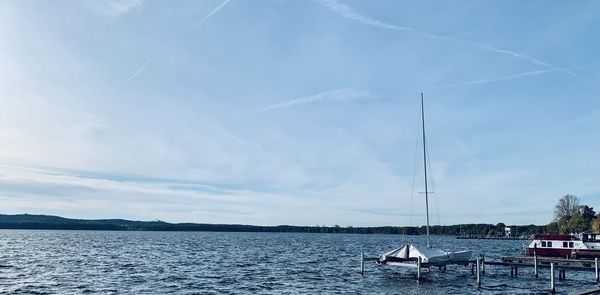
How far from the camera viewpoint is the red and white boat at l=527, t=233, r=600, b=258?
72.6 m

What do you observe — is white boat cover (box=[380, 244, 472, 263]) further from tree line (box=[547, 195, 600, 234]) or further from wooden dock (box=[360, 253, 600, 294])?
tree line (box=[547, 195, 600, 234])

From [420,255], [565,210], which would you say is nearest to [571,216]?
[565,210]

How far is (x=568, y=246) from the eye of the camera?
247 feet

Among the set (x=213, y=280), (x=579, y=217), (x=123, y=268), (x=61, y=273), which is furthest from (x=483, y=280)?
(x=579, y=217)

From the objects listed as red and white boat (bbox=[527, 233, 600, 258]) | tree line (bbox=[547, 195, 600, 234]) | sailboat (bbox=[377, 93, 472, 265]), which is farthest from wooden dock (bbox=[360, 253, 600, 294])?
tree line (bbox=[547, 195, 600, 234])

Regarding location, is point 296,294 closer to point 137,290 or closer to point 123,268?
point 137,290

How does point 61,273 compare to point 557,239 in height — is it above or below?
below

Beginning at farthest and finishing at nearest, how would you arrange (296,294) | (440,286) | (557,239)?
(557,239) → (440,286) → (296,294)

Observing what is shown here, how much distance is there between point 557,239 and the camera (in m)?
76.9

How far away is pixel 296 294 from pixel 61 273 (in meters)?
28.1

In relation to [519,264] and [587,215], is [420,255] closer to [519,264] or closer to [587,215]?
[519,264]

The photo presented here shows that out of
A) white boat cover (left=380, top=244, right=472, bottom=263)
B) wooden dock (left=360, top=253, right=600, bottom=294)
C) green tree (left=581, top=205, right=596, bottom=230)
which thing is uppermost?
green tree (left=581, top=205, right=596, bottom=230)

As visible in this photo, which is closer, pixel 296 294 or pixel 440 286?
pixel 296 294

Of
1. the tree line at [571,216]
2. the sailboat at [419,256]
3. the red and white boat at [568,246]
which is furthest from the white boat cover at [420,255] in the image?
the tree line at [571,216]
